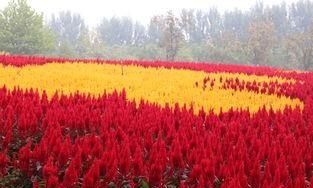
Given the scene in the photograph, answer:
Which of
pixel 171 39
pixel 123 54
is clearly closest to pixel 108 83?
pixel 171 39

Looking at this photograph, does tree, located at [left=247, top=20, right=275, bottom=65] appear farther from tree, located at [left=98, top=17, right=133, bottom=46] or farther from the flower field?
tree, located at [left=98, top=17, right=133, bottom=46]

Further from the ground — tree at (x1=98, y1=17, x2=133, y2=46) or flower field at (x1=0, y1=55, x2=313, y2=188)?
tree at (x1=98, y1=17, x2=133, y2=46)

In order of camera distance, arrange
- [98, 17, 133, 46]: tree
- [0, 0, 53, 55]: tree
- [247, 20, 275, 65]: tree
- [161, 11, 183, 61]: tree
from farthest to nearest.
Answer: [98, 17, 133, 46]: tree → [247, 20, 275, 65]: tree → [161, 11, 183, 61]: tree → [0, 0, 53, 55]: tree

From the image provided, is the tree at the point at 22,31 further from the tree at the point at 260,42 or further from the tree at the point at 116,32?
the tree at the point at 116,32

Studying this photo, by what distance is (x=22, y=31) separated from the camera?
42531 mm

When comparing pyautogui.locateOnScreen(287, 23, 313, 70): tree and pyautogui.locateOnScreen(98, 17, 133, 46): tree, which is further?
pyautogui.locateOnScreen(98, 17, 133, 46): tree

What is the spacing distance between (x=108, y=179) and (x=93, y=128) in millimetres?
1911

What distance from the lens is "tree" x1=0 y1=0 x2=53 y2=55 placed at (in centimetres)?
4162

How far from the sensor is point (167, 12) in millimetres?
52406

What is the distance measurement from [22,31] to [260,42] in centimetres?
2557

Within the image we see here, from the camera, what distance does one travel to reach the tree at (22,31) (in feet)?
137

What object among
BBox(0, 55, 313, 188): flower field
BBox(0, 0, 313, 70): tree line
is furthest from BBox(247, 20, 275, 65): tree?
BBox(0, 55, 313, 188): flower field

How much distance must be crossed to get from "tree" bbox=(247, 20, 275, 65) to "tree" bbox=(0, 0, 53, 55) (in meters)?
21.9

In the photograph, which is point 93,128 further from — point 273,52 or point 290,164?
point 273,52
